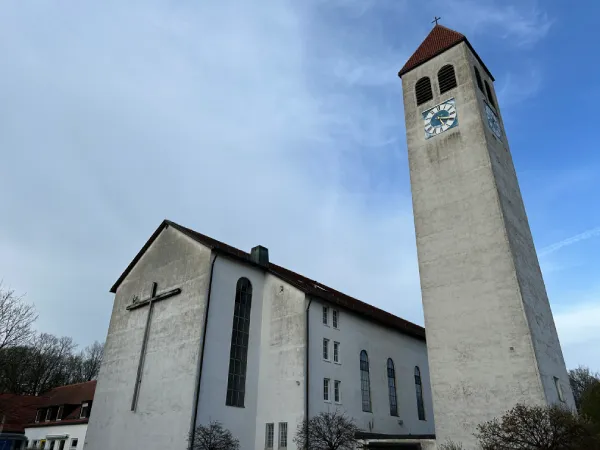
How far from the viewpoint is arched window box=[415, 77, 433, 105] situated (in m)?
26.8

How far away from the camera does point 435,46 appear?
93.4ft

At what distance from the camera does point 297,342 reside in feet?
77.1

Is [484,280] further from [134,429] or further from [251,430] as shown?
[134,429]

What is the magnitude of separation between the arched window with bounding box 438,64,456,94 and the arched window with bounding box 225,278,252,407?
1605cm

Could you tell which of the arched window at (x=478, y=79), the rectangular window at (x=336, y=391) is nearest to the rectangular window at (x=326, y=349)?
the rectangular window at (x=336, y=391)

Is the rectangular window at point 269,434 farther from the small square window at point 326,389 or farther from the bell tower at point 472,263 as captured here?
the bell tower at point 472,263

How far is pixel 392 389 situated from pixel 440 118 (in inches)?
672

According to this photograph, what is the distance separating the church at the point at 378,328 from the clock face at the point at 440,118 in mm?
71

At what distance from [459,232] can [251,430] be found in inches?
566

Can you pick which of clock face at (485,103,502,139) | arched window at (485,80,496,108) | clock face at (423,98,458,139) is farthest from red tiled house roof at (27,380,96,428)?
arched window at (485,80,496,108)

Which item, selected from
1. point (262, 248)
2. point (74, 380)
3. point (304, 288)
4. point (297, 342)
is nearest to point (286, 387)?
point (297, 342)

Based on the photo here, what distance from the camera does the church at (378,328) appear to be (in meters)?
18.9

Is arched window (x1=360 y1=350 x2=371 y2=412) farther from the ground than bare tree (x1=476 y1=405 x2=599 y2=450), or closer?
farther from the ground

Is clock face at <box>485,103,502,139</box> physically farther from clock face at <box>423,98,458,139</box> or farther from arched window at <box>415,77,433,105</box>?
arched window at <box>415,77,433,105</box>
